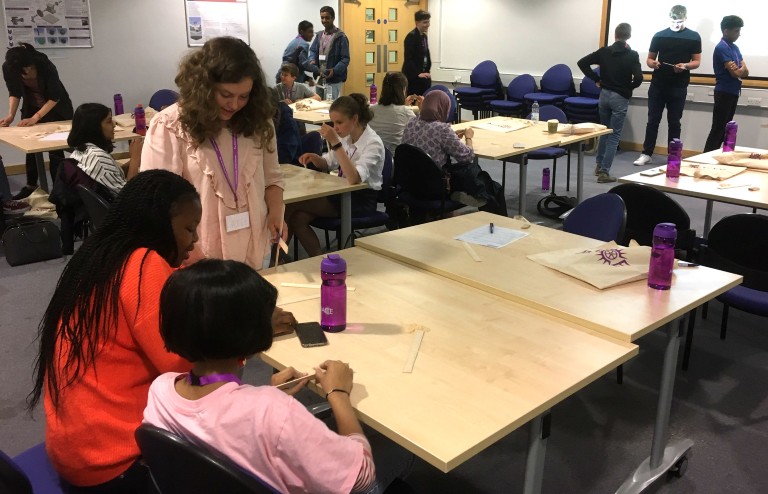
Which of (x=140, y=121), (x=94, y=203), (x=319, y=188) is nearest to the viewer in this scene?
(x=94, y=203)

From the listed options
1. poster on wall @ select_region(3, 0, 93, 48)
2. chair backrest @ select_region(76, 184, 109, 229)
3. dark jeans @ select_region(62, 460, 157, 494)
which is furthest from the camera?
poster on wall @ select_region(3, 0, 93, 48)

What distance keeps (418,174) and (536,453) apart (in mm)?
2764

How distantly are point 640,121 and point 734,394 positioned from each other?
19.7 feet

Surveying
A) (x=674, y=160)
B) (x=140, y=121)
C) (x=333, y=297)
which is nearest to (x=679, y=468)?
(x=333, y=297)

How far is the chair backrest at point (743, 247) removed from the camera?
2.86 metres

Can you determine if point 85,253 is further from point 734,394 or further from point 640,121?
point 640,121

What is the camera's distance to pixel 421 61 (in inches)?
356

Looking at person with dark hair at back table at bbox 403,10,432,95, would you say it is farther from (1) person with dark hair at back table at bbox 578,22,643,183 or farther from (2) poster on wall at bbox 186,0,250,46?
(1) person with dark hair at back table at bbox 578,22,643,183

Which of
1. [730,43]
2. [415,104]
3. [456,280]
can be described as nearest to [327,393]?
[456,280]

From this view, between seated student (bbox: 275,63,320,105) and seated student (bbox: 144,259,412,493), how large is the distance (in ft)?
18.3

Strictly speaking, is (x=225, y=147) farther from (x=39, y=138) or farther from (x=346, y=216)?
(x=39, y=138)

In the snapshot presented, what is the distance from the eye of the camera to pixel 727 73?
683 centimetres

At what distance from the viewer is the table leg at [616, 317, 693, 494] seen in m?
2.17

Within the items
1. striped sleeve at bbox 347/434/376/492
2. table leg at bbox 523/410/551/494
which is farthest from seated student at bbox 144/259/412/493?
table leg at bbox 523/410/551/494
